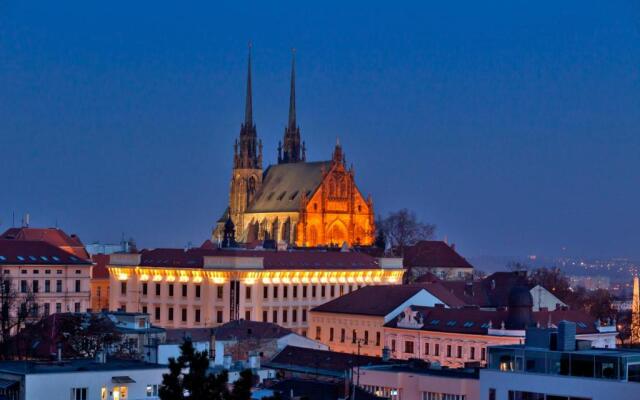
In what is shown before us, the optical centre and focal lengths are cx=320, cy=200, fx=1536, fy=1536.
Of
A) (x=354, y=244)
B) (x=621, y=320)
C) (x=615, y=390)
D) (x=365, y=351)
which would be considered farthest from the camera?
(x=354, y=244)

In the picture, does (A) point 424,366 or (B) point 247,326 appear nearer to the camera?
(A) point 424,366

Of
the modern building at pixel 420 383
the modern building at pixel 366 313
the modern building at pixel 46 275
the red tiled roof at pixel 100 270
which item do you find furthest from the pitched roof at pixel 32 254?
the modern building at pixel 420 383

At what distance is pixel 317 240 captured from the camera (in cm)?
18300

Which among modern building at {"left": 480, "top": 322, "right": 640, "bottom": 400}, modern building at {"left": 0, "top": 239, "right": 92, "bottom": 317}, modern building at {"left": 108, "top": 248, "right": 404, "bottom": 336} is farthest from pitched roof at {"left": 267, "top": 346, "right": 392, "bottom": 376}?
modern building at {"left": 108, "top": 248, "right": 404, "bottom": 336}

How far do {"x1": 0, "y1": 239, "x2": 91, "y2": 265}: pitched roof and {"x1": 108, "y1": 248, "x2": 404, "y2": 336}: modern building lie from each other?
10.4 m

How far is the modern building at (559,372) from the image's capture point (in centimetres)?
5091

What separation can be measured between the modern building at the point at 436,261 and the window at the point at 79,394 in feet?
368

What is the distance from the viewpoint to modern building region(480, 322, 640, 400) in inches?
2004

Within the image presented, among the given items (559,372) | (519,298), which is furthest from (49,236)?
(559,372)

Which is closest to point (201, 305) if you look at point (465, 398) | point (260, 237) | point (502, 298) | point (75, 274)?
point (75, 274)

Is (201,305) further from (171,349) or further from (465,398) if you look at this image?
(465,398)

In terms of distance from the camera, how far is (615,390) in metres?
50.6

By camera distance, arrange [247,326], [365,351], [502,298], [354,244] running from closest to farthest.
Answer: [247,326] < [365,351] < [502,298] < [354,244]

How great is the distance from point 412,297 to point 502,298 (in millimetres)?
18457
